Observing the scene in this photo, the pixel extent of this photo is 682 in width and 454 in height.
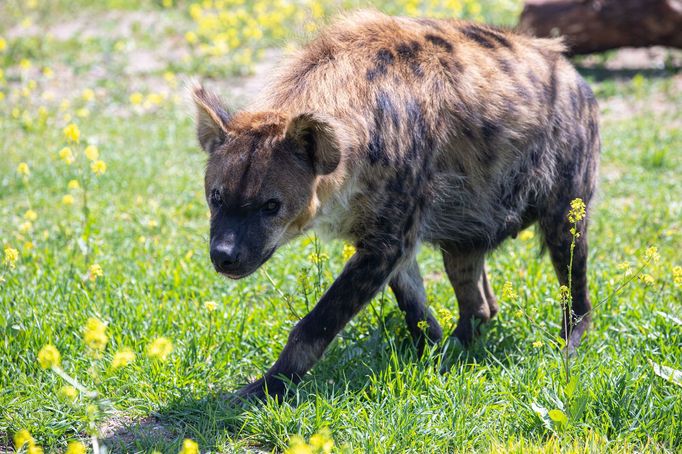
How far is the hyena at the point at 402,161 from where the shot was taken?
11.6 ft

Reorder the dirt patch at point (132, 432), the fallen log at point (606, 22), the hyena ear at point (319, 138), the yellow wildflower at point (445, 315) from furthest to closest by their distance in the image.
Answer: the fallen log at point (606, 22), the yellow wildflower at point (445, 315), the hyena ear at point (319, 138), the dirt patch at point (132, 432)

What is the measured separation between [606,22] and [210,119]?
7385mm

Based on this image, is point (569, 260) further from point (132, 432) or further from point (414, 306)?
point (132, 432)

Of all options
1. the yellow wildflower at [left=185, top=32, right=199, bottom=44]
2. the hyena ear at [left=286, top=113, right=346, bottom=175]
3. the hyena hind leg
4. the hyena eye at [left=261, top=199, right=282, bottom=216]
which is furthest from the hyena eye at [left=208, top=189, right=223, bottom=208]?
the yellow wildflower at [left=185, top=32, right=199, bottom=44]

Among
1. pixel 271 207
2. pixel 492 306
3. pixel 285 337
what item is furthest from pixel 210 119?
pixel 492 306

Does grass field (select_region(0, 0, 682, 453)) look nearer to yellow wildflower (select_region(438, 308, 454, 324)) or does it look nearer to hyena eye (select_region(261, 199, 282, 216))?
yellow wildflower (select_region(438, 308, 454, 324))

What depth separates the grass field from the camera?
3416mm

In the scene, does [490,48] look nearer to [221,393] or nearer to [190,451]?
[221,393]

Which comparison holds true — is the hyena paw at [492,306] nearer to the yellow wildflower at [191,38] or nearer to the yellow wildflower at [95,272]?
the yellow wildflower at [95,272]

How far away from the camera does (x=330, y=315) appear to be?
3.78 m

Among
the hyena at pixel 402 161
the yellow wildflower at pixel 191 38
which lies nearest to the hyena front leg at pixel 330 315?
the hyena at pixel 402 161

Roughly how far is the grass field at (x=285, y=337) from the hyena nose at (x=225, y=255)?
558 millimetres

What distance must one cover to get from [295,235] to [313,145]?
1.42 feet

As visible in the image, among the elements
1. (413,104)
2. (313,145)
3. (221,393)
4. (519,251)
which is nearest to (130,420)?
(221,393)
